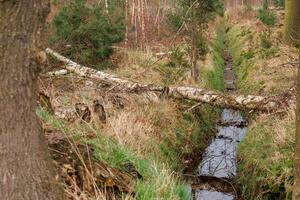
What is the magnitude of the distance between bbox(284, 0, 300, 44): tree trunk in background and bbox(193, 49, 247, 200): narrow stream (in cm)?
351

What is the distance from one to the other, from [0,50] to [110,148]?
2.40 m

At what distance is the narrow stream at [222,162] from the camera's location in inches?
277

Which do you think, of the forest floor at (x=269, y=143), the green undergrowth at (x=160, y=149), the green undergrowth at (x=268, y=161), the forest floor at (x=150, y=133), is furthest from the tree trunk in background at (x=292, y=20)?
the green undergrowth at (x=268, y=161)

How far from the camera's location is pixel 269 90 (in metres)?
9.48

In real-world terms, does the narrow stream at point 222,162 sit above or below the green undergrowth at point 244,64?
below

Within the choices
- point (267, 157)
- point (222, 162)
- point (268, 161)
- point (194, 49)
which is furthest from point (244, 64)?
point (268, 161)

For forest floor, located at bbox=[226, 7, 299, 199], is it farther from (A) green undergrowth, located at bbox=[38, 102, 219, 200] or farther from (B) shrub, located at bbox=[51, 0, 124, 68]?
(B) shrub, located at bbox=[51, 0, 124, 68]

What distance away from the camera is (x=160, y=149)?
22.2ft

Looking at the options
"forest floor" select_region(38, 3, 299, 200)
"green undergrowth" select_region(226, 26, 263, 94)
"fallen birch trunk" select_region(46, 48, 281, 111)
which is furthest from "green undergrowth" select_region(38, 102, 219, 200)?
"green undergrowth" select_region(226, 26, 263, 94)

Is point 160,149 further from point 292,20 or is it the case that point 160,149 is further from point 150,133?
point 292,20

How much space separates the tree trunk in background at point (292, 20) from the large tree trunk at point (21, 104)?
11264 mm

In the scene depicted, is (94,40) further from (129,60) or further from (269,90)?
(269,90)

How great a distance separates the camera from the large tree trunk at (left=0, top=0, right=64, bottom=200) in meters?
2.66

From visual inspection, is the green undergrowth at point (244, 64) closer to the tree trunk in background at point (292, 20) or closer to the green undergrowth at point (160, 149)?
the tree trunk in background at point (292, 20)
